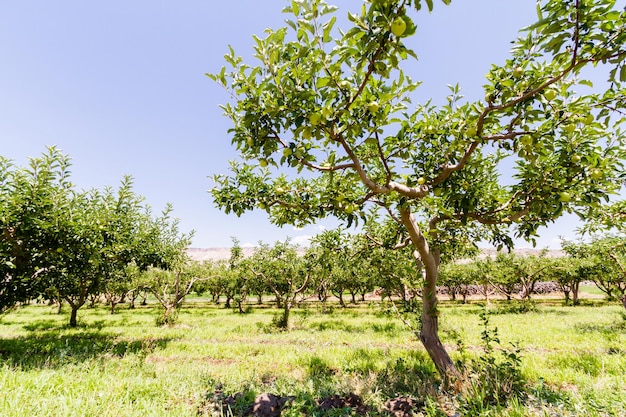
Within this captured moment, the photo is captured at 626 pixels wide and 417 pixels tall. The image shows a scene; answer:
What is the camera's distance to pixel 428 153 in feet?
14.6

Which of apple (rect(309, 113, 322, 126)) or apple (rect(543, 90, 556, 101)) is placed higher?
apple (rect(543, 90, 556, 101))

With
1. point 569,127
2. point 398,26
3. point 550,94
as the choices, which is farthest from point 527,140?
point 398,26

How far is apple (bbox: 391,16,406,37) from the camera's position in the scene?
6.66 feet

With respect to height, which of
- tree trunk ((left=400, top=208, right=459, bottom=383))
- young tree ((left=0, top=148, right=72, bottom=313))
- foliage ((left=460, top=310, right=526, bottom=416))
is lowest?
foliage ((left=460, top=310, right=526, bottom=416))

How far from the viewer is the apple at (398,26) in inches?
79.9

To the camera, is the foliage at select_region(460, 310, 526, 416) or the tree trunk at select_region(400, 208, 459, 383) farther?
the tree trunk at select_region(400, 208, 459, 383)

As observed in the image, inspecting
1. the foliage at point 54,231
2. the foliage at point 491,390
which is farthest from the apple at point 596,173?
the foliage at point 54,231

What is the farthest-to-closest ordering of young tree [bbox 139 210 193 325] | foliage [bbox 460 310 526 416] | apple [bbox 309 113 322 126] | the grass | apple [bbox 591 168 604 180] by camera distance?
young tree [bbox 139 210 193 325], the grass, foliage [bbox 460 310 526 416], apple [bbox 591 168 604 180], apple [bbox 309 113 322 126]

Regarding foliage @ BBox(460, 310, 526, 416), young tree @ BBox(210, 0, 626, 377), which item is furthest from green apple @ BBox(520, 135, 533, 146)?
foliage @ BBox(460, 310, 526, 416)

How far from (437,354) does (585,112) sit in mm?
4827

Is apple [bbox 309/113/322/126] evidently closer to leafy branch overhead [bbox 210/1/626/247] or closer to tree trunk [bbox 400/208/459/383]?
leafy branch overhead [bbox 210/1/626/247]

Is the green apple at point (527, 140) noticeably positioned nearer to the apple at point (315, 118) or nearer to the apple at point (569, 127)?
the apple at point (569, 127)

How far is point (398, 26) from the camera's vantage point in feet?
6.73

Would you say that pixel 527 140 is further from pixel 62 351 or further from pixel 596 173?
pixel 62 351
